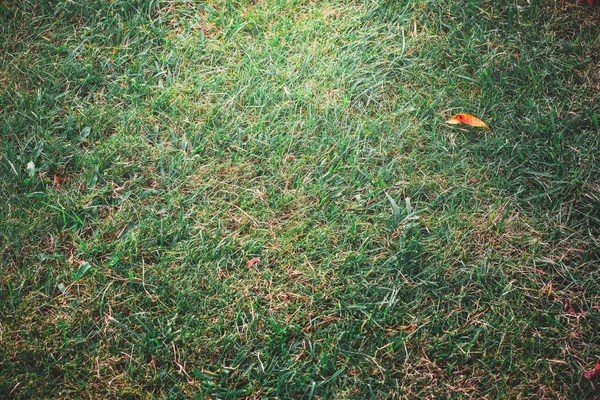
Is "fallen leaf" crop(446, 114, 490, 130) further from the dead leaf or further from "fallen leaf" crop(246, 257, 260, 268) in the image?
"fallen leaf" crop(246, 257, 260, 268)

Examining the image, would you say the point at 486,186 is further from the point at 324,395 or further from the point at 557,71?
the point at 324,395

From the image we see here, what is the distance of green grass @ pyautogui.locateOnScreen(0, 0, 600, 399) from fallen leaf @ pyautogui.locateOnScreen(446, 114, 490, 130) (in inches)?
1.8

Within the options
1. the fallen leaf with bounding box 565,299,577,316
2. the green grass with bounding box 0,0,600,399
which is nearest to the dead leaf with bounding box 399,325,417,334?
the green grass with bounding box 0,0,600,399

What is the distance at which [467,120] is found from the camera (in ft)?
8.75

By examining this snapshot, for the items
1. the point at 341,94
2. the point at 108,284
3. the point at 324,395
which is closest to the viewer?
the point at 324,395

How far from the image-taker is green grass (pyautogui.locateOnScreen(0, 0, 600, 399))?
2066 mm

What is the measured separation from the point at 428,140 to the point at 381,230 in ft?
1.87

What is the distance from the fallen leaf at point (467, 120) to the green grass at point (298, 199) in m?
0.05

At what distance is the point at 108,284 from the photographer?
220cm

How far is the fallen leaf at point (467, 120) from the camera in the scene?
2654 mm

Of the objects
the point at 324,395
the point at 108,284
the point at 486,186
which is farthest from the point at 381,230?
the point at 108,284

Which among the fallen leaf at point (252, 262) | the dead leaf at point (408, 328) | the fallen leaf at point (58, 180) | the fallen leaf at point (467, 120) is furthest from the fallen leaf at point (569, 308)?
the fallen leaf at point (58, 180)

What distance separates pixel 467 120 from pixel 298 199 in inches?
37.2

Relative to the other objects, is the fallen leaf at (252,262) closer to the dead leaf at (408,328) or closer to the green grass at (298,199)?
the green grass at (298,199)
